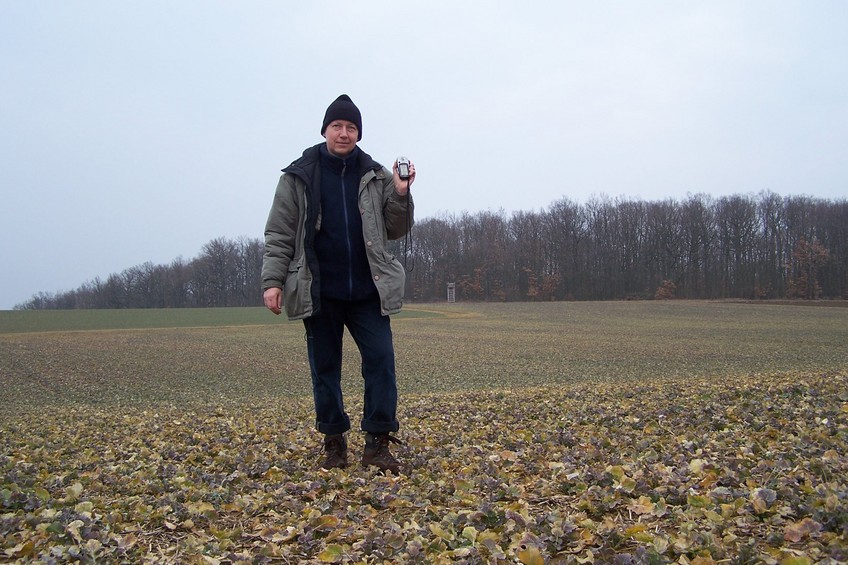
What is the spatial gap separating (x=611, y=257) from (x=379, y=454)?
321 feet

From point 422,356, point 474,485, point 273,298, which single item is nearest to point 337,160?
point 273,298

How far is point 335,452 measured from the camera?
4484 millimetres

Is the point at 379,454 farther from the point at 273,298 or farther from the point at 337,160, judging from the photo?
the point at 337,160

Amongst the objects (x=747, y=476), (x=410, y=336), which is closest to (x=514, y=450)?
(x=747, y=476)

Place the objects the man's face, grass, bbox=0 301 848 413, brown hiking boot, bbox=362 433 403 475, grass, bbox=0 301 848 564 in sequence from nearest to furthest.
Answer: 1. grass, bbox=0 301 848 564
2. brown hiking boot, bbox=362 433 403 475
3. the man's face
4. grass, bbox=0 301 848 413

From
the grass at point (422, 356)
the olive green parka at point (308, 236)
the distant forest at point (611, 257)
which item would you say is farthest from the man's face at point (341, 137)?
the distant forest at point (611, 257)

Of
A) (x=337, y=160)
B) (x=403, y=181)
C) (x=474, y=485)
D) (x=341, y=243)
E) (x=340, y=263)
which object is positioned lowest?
(x=474, y=485)

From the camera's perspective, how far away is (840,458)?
366 cm

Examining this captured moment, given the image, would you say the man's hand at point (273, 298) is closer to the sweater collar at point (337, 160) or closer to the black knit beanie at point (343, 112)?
the sweater collar at point (337, 160)

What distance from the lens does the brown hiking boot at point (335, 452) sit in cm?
442

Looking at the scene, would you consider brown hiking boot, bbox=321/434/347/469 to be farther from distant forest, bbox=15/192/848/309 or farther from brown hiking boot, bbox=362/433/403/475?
distant forest, bbox=15/192/848/309

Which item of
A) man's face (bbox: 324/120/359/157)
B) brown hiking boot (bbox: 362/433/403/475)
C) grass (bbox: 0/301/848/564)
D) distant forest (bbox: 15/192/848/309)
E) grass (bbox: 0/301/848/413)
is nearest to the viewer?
grass (bbox: 0/301/848/564)

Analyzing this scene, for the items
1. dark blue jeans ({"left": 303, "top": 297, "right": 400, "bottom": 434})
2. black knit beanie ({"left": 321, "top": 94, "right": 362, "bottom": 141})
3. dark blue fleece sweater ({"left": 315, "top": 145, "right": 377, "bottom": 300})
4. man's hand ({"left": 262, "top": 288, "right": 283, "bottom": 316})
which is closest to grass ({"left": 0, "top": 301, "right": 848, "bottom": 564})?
dark blue jeans ({"left": 303, "top": 297, "right": 400, "bottom": 434})

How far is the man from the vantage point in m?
4.31
